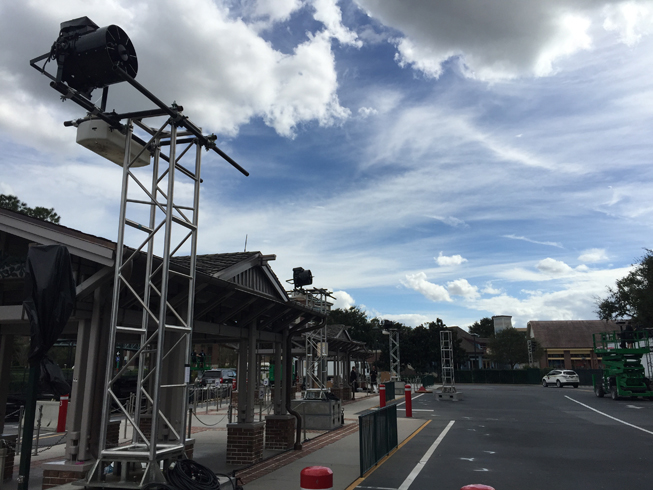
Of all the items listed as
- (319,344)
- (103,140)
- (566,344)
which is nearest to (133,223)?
(103,140)

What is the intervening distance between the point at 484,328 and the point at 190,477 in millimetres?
114092

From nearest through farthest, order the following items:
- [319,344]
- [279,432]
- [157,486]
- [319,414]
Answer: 1. [157,486]
2. [279,432]
3. [319,414]
4. [319,344]

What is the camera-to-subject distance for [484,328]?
112 meters

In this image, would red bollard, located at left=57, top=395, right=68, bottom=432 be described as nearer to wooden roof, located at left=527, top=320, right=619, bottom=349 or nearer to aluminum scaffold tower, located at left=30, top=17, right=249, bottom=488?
aluminum scaffold tower, located at left=30, top=17, right=249, bottom=488

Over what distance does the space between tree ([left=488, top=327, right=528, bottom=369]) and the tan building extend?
16.0ft

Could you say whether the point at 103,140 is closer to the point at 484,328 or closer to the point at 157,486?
the point at 157,486

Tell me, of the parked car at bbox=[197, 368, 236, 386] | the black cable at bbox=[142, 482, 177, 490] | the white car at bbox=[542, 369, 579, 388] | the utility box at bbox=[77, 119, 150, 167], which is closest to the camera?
the black cable at bbox=[142, 482, 177, 490]

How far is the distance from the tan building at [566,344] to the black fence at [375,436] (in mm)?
64598

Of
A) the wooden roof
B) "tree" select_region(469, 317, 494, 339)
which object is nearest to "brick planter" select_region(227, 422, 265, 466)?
the wooden roof

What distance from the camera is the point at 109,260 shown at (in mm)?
5914

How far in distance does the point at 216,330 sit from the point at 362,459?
3.44 meters

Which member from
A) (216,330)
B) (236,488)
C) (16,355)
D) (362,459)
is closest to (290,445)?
(362,459)

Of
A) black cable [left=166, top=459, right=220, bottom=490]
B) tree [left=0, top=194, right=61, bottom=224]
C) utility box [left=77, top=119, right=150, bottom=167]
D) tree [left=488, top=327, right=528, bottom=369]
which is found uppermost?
tree [left=0, top=194, right=61, bottom=224]

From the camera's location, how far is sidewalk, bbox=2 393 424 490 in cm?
826
